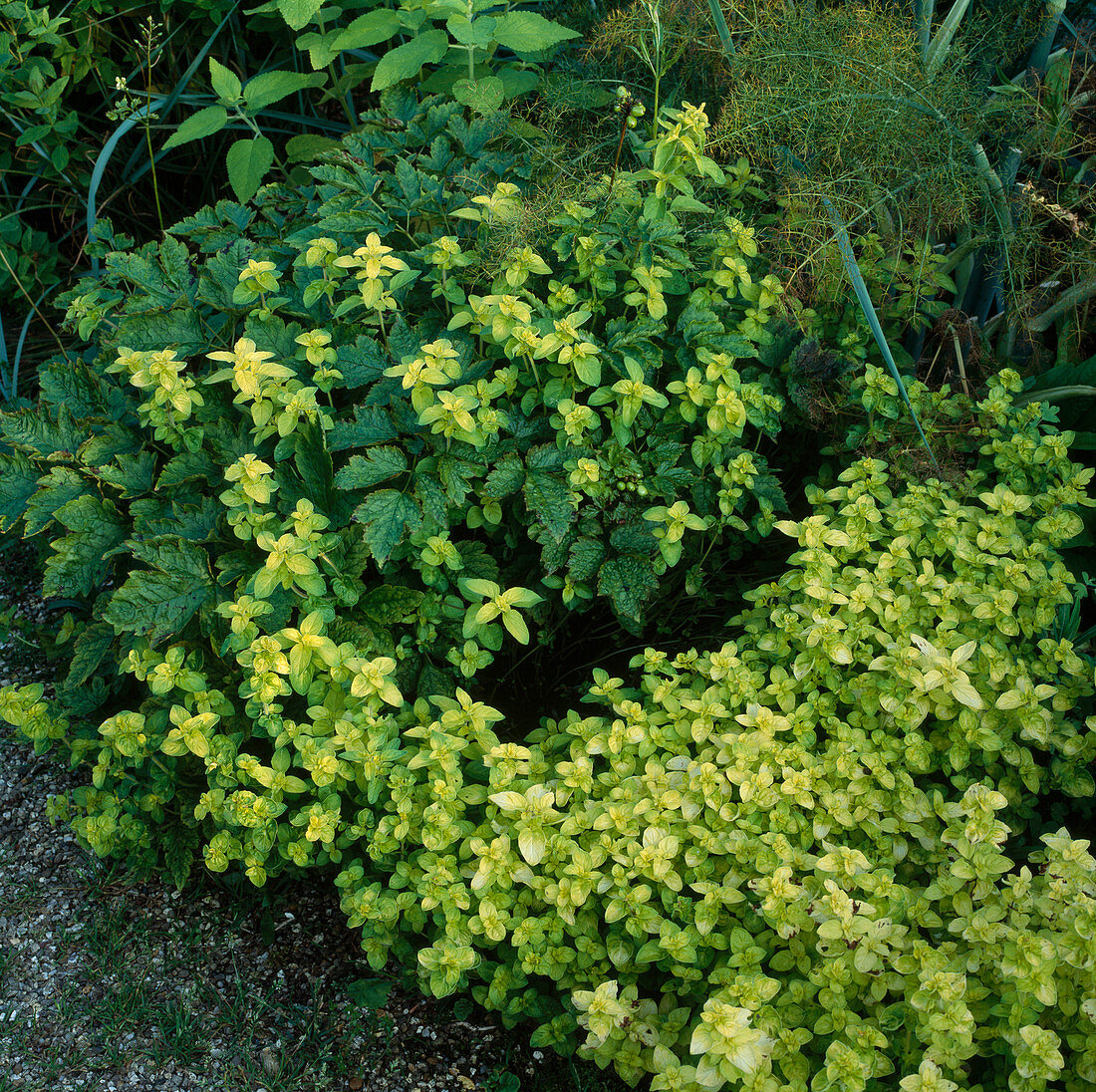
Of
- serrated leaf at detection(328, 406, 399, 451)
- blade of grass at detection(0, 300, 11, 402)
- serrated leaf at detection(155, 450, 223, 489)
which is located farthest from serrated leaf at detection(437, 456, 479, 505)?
blade of grass at detection(0, 300, 11, 402)

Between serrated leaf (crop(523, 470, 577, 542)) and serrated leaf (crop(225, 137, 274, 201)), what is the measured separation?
1382 mm

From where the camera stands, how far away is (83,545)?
6.63 feet

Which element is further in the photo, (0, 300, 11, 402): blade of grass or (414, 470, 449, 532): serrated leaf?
(0, 300, 11, 402): blade of grass

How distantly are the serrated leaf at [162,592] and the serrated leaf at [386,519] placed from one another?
1.10ft

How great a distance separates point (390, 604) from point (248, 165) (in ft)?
5.01

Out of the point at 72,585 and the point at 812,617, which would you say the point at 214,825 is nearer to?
the point at 72,585

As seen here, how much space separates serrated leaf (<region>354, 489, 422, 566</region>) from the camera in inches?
70.8

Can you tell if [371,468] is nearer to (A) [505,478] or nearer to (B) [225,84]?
(A) [505,478]

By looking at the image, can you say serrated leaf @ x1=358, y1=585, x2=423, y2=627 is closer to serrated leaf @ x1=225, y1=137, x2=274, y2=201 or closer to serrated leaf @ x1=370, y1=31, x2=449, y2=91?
serrated leaf @ x1=370, y1=31, x2=449, y2=91

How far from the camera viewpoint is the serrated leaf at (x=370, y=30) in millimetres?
2422

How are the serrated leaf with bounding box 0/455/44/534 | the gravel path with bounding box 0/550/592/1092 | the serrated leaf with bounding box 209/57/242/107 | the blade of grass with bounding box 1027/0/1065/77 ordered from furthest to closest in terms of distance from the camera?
the serrated leaf with bounding box 209/57/242/107 < the blade of grass with bounding box 1027/0/1065/77 < the serrated leaf with bounding box 0/455/44/534 < the gravel path with bounding box 0/550/592/1092

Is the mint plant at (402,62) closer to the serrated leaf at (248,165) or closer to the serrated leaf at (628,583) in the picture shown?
the serrated leaf at (248,165)

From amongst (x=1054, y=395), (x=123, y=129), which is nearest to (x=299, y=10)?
(x=123, y=129)

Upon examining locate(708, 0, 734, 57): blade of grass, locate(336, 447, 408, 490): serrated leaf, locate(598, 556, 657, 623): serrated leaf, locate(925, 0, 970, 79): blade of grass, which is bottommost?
locate(598, 556, 657, 623): serrated leaf
